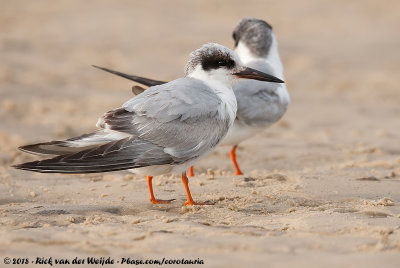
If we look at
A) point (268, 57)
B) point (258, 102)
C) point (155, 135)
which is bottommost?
point (155, 135)

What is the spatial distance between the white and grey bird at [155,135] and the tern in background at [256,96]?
3.34 feet

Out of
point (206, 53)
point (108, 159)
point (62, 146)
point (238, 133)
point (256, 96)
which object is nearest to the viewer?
point (108, 159)

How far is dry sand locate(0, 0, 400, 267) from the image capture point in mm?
3346

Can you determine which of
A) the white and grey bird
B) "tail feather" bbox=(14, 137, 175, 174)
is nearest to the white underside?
the white and grey bird

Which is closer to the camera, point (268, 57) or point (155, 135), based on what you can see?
point (155, 135)

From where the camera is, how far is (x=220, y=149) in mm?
6785

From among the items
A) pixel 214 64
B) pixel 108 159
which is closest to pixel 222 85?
pixel 214 64

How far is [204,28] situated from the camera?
11766 millimetres

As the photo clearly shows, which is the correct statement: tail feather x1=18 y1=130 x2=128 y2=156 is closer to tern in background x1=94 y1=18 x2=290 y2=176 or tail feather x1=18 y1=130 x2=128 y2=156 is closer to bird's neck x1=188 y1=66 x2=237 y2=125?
bird's neck x1=188 y1=66 x2=237 y2=125

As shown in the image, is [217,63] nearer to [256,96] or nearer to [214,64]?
[214,64]

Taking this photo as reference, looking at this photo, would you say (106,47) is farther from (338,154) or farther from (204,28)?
(338,154)

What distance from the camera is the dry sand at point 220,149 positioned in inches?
132

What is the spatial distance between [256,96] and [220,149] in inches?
42.5

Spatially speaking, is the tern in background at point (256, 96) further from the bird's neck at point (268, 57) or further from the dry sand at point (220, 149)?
the dry sand at point (220, 149)
